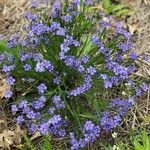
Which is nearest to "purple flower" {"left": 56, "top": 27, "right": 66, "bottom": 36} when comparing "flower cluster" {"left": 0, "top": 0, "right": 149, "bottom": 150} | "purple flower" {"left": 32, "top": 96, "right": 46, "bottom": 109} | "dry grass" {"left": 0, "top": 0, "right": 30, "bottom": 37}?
"flower cluster" {"left": 0, "top": 0, "right": 149, "bottom": 150}

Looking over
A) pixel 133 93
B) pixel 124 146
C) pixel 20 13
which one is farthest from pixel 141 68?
pixel 20 13

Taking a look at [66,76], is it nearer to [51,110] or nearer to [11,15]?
[51,110]

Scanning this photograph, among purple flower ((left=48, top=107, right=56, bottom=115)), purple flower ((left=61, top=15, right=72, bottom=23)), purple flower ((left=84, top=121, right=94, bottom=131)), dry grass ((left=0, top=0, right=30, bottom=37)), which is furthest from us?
dry grass ((left=0, top=0, right=30, bottom=37))

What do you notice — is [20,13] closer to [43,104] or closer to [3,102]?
[3,102]

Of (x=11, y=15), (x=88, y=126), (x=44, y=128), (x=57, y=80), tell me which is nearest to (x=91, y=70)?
(x=57, y=80)

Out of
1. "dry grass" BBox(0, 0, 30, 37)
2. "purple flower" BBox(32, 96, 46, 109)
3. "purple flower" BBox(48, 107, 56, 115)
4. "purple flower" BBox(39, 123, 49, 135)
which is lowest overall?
"purple flower" BBox(39, 123, 49, 135)

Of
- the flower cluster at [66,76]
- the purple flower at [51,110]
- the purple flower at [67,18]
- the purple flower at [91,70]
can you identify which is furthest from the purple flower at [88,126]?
the purple flower at [67,18]

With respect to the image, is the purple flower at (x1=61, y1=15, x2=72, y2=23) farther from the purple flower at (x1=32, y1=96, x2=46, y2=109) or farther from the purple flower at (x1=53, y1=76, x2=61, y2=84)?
the purple flower at (x1=32, y1=96, x2=46, y2=109)

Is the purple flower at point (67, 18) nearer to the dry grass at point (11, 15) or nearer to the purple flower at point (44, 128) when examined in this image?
the purple flower at point (44, 128)
